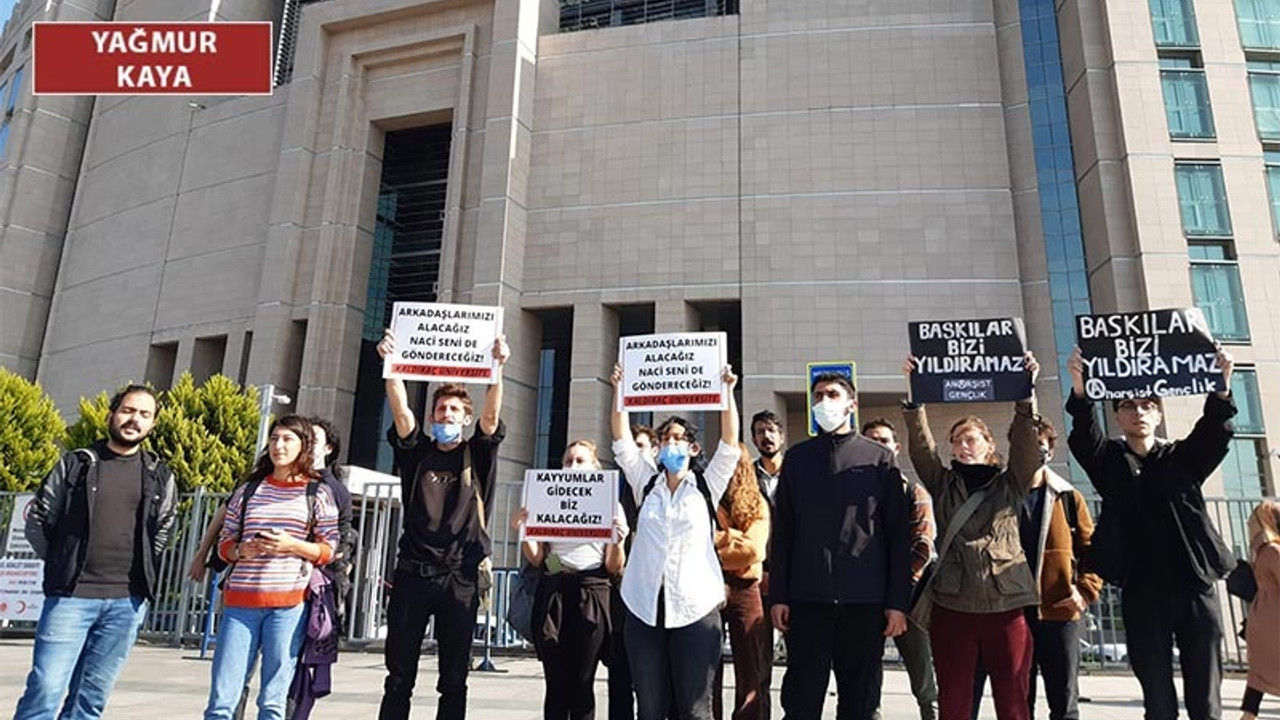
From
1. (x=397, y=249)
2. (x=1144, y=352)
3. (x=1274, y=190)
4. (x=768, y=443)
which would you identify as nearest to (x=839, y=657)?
(x=768, y=443)

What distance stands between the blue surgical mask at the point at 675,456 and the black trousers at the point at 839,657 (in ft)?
3.07

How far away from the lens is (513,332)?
23891 mm

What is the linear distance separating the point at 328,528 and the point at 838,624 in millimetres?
2664

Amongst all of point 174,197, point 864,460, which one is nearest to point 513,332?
point 174,197

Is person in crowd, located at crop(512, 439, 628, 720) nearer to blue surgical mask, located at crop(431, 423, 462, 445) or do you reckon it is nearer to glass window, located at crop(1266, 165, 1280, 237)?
blue surgical mask, located at crop(431, 423, 462, 445)

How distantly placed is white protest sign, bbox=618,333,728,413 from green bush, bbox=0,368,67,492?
19.8 metres

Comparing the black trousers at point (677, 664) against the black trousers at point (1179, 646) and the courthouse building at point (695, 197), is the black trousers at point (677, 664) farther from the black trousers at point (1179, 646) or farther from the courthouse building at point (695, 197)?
the courthouse building at point (695, 197)

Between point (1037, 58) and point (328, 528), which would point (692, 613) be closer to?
point (328, 528)

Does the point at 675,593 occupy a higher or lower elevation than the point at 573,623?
higher

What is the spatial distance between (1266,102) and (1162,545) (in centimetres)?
2245

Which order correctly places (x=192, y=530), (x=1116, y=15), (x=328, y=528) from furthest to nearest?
(x=1116, y=15), (x=192, y=530), (x=328, y=528)

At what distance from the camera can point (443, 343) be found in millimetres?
5570

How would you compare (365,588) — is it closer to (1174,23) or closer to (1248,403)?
(1248,403)

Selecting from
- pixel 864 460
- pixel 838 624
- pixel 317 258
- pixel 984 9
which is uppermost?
pixel 984 9
